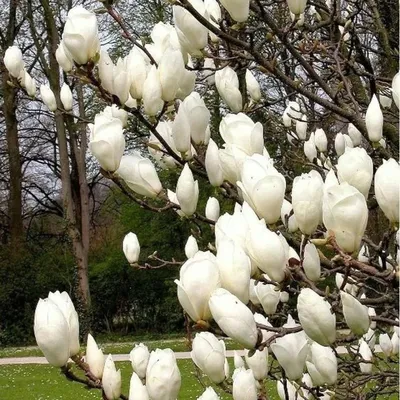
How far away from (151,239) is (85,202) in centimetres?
198

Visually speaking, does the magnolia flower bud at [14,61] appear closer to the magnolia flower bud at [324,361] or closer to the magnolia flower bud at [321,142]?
the magnolia flower bud at [324,361]

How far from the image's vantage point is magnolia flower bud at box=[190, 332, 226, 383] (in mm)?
1015

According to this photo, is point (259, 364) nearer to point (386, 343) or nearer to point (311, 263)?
point (311, 263)

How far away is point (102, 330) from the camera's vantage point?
1644cm

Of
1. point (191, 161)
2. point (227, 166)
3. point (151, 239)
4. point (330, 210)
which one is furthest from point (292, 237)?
point (151, 239)

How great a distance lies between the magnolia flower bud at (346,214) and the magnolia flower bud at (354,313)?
0.06 metres

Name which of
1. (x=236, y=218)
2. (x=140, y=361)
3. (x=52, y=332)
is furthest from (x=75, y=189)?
(x=236, y=218)

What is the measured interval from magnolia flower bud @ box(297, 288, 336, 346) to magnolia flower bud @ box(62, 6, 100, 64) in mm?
607

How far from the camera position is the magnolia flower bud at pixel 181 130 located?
1.32m

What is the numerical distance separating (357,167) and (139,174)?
1.70 ft

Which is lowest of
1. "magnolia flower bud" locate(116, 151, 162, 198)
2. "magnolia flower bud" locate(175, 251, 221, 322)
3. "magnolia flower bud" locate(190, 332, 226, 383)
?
"magnolia flower bud" locate(190, 332, 226, 383)

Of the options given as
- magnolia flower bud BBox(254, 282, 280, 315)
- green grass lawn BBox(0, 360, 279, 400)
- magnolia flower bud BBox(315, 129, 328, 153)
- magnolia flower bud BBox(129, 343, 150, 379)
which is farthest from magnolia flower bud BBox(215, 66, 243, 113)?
green grass lawn BBox(0, 360, 279, 400)

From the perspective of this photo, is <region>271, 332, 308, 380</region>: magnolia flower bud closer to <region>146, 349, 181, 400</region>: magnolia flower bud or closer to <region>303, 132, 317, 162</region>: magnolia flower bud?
<region>146, 349, 181, 400</region>: magnolia flower bud

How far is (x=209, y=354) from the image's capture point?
1028 millimetres
